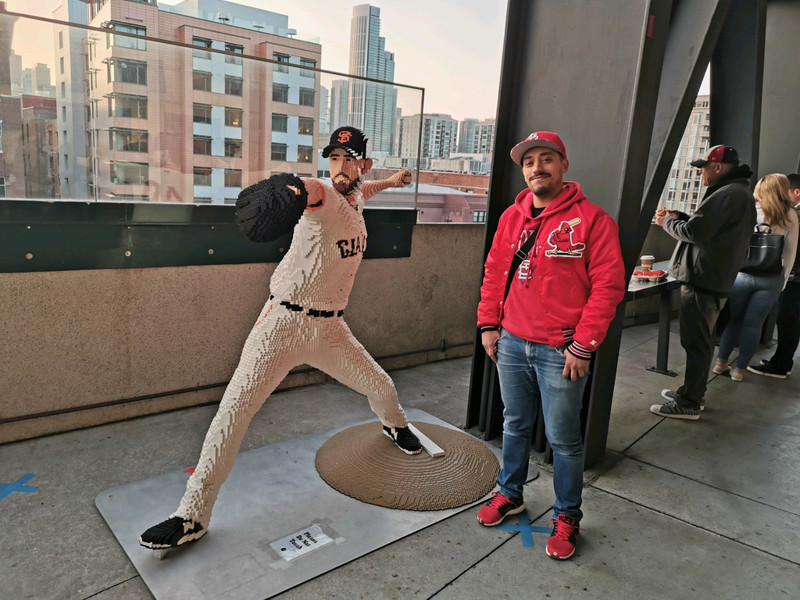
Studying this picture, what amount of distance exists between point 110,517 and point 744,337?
5.80m

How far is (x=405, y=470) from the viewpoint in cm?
378

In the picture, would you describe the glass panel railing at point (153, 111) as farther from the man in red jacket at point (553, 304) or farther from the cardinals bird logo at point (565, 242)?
the cardinals bird logo at point (565, 242)

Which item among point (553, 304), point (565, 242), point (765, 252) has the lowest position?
point (553, 304)

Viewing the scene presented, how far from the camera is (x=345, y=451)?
4.01m

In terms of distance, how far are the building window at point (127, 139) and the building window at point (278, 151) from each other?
0.97 metres

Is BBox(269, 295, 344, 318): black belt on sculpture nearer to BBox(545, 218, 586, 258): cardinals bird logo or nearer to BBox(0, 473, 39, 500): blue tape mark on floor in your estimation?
BBox(545, 218, 586, 258): cardinals bird logo

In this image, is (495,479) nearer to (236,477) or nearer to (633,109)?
(236,477)

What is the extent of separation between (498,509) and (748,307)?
3992 mm

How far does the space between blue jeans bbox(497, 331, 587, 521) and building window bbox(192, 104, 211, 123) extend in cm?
285

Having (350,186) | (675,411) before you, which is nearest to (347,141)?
(350,186)

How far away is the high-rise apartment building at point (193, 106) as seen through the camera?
13.2 feet

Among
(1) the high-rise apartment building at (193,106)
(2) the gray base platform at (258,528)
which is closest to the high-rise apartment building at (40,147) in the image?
(1) the high-rise apartment building at (193,106)

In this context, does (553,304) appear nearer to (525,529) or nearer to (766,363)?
(525,529)

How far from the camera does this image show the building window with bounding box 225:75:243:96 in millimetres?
4492
